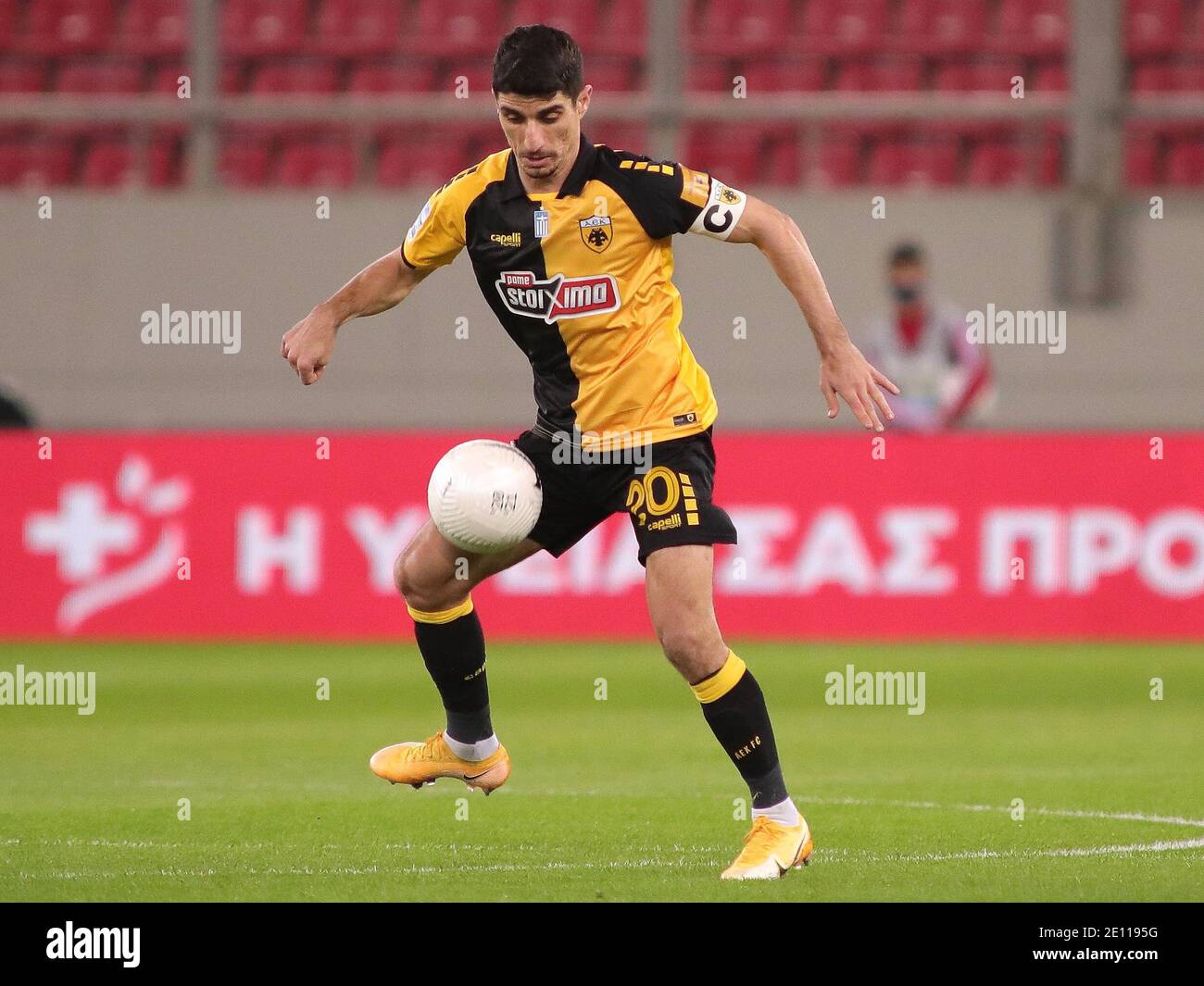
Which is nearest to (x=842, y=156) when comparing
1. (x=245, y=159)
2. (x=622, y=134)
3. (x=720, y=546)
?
(x=622, y=134)

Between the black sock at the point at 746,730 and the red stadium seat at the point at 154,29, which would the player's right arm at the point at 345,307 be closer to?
the black sock at the point at 746,730

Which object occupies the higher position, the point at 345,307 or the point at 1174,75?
the point at 1174,75

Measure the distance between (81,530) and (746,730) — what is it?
7.74 metres

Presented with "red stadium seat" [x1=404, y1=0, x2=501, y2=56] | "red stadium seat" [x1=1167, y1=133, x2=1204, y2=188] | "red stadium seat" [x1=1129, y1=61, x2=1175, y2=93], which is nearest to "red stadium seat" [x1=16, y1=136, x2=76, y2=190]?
"red stadium seat" [x1=404, y1=0, x2=501, y2=56]

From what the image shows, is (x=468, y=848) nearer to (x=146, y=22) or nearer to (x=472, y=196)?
(x=472, y=196)

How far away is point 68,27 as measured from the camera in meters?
18.6

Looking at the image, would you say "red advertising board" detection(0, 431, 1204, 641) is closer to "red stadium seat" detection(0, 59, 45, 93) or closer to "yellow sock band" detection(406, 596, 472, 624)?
"yellow sock band" detection(406, 596, 472, 624)

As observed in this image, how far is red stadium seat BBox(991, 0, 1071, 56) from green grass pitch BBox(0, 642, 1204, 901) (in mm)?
7449

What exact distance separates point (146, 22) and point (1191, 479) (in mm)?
10986

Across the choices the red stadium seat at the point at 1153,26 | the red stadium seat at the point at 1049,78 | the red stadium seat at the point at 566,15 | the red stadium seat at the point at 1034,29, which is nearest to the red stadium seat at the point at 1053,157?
the red stadium seat at the point at 1049,78

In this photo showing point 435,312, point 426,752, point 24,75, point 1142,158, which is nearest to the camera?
point 426,752

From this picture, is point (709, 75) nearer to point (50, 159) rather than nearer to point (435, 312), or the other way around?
point (435, 312)

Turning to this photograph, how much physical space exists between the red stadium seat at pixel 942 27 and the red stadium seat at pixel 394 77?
4.43 meters
